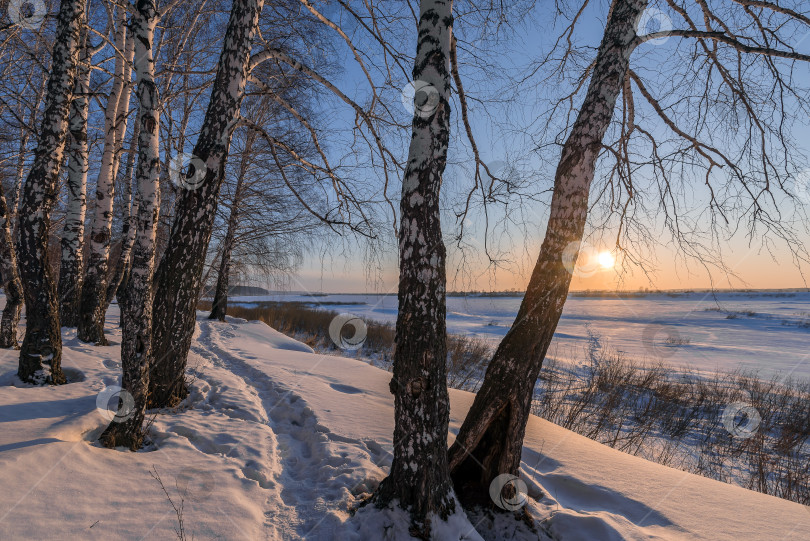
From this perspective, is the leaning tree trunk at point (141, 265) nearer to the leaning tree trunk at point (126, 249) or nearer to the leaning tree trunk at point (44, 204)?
the leaning tree trunk at point (44, 204)

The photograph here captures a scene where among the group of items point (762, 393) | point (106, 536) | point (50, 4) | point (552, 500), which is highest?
point (50, 4)

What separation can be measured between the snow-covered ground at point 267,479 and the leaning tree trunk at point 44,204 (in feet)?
0.97

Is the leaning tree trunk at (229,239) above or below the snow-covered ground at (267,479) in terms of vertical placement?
above

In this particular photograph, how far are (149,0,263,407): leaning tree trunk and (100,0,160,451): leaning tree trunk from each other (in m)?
0.71

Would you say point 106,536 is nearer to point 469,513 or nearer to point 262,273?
point 469,513

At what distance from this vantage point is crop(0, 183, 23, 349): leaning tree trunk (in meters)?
4.15

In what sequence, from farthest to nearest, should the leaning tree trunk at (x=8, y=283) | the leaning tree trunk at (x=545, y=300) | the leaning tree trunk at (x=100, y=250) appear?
the leaning tree trunk at (x=100, y=250) < the leaning tree trunk at (x=8, y=283) < the leaning tree trunk at (x=545, y=300)

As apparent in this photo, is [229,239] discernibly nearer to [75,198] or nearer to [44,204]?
[75,198]

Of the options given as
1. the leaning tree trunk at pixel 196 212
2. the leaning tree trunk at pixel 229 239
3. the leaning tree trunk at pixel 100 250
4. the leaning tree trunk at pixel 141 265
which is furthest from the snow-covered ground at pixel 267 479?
the leaning tree trunk at pixel 229 239

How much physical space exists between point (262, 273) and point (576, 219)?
12497 mm

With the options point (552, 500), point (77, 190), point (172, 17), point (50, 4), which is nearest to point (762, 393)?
point (552, 500)

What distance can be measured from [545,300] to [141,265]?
2603mm

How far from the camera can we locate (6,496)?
164 cm

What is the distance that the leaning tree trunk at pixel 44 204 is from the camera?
334 centimetres
